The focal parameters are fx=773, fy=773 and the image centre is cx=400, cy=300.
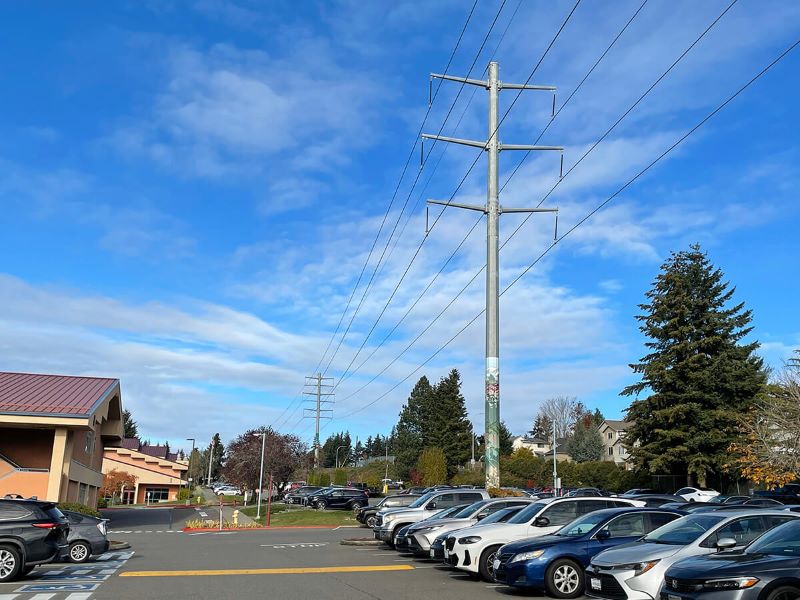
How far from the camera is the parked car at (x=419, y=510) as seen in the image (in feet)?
77.3

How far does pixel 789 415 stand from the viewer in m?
35.8

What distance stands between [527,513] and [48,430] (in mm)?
28434

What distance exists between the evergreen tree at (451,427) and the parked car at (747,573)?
286 ft

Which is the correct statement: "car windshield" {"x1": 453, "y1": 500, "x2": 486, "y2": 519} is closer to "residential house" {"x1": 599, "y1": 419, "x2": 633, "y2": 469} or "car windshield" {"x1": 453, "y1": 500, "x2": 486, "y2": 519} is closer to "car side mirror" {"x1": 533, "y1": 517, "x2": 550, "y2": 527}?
"car side mirror" {"x1": 533, "y1": 517, "x2": 550, "y2": 527}

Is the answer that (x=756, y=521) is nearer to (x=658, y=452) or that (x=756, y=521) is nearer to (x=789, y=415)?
(x=789, y=415)

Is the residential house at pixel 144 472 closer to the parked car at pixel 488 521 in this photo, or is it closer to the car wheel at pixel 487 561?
the parked car at pixel 488 521

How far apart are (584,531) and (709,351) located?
4188 centimetres

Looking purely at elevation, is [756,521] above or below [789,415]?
below

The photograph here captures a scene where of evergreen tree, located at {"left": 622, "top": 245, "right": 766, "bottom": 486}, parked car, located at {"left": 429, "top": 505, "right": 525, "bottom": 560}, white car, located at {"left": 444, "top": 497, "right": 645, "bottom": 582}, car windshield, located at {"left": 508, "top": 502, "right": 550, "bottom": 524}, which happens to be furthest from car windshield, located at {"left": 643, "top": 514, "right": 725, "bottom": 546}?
evergreen tree, located at {"left": 622, "top": 245, "right": 766, "bottom": 486}

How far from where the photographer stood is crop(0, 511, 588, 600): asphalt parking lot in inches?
553

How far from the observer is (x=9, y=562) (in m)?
16.0

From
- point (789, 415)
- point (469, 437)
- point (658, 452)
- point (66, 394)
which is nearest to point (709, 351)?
point (658, 452)

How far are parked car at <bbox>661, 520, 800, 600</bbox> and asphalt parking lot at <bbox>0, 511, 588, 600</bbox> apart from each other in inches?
190

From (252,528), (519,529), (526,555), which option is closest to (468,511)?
(519,529)
